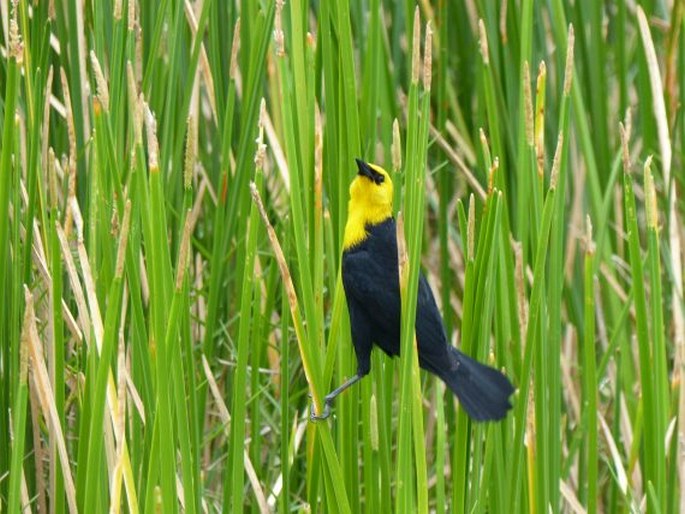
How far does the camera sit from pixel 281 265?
59.7 inches

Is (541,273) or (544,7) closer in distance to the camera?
(541,273)

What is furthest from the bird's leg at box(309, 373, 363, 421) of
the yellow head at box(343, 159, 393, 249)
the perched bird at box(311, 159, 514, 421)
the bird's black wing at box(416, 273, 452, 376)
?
the yellow head at box(343, 159, 393, 249)

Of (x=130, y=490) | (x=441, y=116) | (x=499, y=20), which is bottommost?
(x=130, y=490)

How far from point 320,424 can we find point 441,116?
96 centimetres

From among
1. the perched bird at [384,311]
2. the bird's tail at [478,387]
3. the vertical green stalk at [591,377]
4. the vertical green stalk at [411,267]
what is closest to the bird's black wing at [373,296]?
the perched bird at [384,311]

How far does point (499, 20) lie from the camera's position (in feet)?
7.72

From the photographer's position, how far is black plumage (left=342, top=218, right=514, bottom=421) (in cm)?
169

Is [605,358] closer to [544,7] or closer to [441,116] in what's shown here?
[441,116]

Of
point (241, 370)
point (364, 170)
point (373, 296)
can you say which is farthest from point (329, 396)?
point (364, 170)

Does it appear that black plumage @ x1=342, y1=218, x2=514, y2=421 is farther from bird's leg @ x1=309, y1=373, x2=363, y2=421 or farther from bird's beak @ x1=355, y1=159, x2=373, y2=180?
bird's beak @ x1=355, y1=159, x2=373, y2=180

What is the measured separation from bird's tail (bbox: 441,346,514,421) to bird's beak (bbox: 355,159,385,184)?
0.29 meters

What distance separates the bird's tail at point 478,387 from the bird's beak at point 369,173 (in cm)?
29

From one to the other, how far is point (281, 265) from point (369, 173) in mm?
363

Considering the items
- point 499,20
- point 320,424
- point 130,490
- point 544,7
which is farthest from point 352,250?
point 544,7
